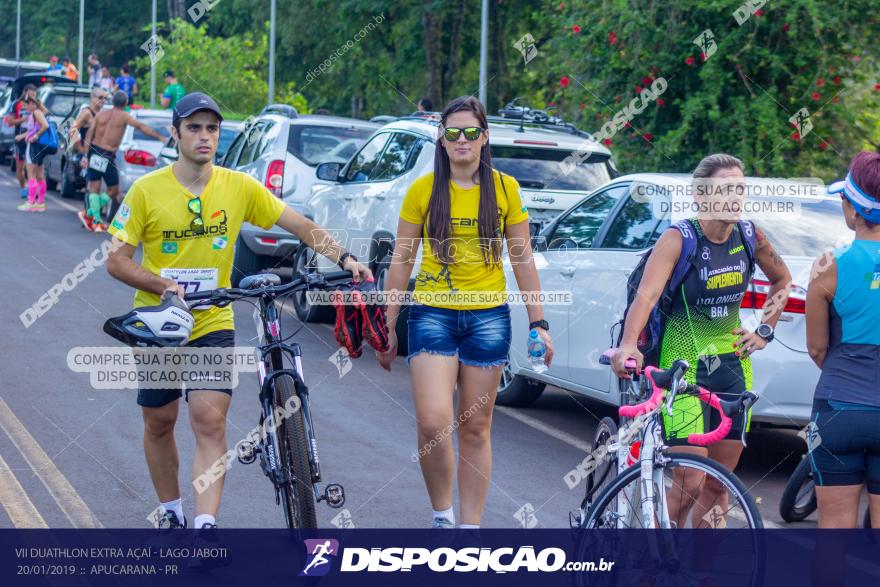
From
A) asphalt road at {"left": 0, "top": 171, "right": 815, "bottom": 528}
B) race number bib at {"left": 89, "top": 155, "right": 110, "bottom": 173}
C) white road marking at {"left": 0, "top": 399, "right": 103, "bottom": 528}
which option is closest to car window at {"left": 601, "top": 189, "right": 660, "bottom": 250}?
asphalt road at {"left": 0, "top": 171, "right": 815, "bottom": 528}

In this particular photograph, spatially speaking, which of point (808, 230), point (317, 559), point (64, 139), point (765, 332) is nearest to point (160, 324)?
point (317, 559)

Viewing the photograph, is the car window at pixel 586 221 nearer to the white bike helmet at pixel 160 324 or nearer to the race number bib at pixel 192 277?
the race number bib at pixel 192 277

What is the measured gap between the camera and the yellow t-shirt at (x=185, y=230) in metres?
5.87

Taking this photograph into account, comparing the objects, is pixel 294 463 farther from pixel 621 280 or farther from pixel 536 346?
pixel 621 280

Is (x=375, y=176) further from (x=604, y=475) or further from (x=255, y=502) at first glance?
(x=604, y=475)

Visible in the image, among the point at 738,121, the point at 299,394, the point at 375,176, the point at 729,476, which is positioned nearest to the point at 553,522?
the point at 299,394

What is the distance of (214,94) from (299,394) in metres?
33.1

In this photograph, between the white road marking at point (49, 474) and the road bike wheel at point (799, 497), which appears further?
the road bike wheel at point (799, 497)

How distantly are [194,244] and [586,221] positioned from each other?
12.5ft

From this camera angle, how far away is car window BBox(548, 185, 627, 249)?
9.02 meters

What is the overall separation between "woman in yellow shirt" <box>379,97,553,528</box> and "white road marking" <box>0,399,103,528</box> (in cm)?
173

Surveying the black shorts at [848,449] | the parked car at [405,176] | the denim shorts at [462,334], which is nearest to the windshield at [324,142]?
the parked car at [405,176]

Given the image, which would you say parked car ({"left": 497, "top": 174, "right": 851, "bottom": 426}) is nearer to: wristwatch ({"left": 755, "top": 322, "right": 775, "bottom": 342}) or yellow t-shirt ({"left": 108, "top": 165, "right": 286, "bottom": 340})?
wristwatch ({"left": 755, "top": 322, "right": 775, "bottom": 342})

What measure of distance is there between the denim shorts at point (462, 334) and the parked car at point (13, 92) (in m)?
24.3
